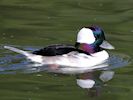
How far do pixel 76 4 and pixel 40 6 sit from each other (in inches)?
35.1

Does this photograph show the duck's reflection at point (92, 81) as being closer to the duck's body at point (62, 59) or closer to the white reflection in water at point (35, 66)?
the white reflection in water at point (35, 66)

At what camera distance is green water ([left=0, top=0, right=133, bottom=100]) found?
33.4 feet

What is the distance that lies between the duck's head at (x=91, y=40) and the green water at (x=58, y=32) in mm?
535

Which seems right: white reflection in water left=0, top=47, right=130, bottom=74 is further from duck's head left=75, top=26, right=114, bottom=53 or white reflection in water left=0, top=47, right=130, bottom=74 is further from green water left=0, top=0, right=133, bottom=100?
duck's head left=75, top=26, right=114, bottom=53

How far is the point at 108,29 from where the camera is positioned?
49.2 ft

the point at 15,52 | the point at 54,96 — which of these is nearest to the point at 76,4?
the point at 15,52

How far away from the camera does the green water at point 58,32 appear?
33.4 feet

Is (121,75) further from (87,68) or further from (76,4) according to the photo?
(76,4)

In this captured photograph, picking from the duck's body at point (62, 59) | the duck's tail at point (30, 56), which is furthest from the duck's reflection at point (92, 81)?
the duck's tail at point (30, 56)

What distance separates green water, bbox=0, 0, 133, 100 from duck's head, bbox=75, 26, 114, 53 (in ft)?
1.75

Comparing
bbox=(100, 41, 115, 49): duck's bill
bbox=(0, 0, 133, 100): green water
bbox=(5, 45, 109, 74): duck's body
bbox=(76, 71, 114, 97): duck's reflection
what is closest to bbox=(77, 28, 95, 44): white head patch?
bbox=(100, 41, 115, 49): duck's bill

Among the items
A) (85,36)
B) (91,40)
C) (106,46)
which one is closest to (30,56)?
(85,36)

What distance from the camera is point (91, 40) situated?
41.0 feet

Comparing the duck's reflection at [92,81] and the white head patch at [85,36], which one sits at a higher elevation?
the white head patch at [85,36]
